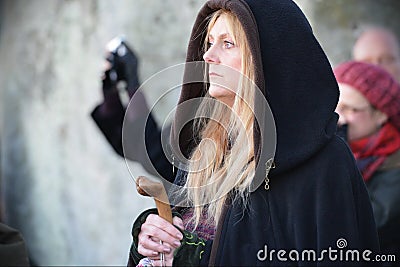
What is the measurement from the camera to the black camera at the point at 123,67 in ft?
12.2

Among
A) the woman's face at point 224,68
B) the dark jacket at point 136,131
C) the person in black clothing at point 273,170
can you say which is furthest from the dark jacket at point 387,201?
the woman's face at point 224,68

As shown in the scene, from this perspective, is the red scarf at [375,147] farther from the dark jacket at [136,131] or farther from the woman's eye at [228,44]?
the woman's eye at [228,44]

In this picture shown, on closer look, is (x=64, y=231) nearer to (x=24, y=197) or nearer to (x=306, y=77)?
(x=24, y=197)

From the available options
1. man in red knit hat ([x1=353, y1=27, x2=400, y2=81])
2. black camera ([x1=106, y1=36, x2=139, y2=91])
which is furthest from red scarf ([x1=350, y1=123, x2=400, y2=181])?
black camera ([x1=106, y1=36, x2=139, y2=91])

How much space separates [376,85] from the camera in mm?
3469

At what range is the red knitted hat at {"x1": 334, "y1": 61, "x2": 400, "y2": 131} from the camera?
11.3 feet

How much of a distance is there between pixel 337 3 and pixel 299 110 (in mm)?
2108

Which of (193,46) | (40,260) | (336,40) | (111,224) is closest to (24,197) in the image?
(40,260)

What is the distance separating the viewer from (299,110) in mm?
1911

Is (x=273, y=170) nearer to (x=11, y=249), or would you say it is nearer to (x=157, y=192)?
(x=157, y=192)

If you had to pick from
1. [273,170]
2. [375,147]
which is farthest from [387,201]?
[273,170]

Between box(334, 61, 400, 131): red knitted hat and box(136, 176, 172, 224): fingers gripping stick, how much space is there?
72.2 inches

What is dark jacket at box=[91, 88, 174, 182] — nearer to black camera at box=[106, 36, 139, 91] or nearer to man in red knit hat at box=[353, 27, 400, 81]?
black camera at box=[106, 36, 139, 91]

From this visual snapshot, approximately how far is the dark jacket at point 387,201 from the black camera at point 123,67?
1152mm
